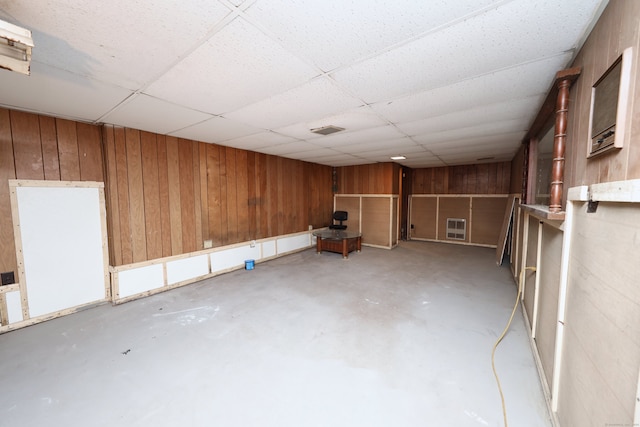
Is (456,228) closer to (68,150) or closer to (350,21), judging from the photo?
(350,21)

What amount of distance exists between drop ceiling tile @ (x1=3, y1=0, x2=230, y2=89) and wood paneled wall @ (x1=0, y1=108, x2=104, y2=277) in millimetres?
1575

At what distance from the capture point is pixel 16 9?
112cm

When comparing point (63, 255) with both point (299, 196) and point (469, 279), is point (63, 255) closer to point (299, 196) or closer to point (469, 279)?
point (299, 196)

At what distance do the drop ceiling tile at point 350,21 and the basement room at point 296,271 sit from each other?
0.04 feet

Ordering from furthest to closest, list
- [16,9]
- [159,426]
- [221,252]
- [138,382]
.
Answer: [221,252], [138,382], [159,426], [16,9]

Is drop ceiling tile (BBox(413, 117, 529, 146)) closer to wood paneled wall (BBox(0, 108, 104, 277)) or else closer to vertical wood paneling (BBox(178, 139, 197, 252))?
vertical wood paneling (BBox(178, 139, 197, 252))

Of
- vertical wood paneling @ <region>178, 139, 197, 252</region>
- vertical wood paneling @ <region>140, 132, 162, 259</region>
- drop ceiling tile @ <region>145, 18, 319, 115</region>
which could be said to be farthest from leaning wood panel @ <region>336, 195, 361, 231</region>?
drop ceiling tile @ <region>145, 18, 319, 115</region>

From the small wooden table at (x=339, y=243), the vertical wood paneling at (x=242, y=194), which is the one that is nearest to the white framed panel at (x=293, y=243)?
the small wooden table at (x=339, y=243)

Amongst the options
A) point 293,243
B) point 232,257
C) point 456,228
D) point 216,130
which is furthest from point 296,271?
point 456,228

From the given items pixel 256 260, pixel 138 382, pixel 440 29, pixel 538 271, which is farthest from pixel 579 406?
pixel 256 260

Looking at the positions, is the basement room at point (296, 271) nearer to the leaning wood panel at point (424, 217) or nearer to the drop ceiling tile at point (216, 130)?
the drop ceiling tile at point (216, 130)

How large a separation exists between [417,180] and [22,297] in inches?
319

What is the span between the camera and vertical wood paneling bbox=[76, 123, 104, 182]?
2.84 metres

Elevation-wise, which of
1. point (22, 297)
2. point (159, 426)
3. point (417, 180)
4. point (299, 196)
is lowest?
point (159, 426)
